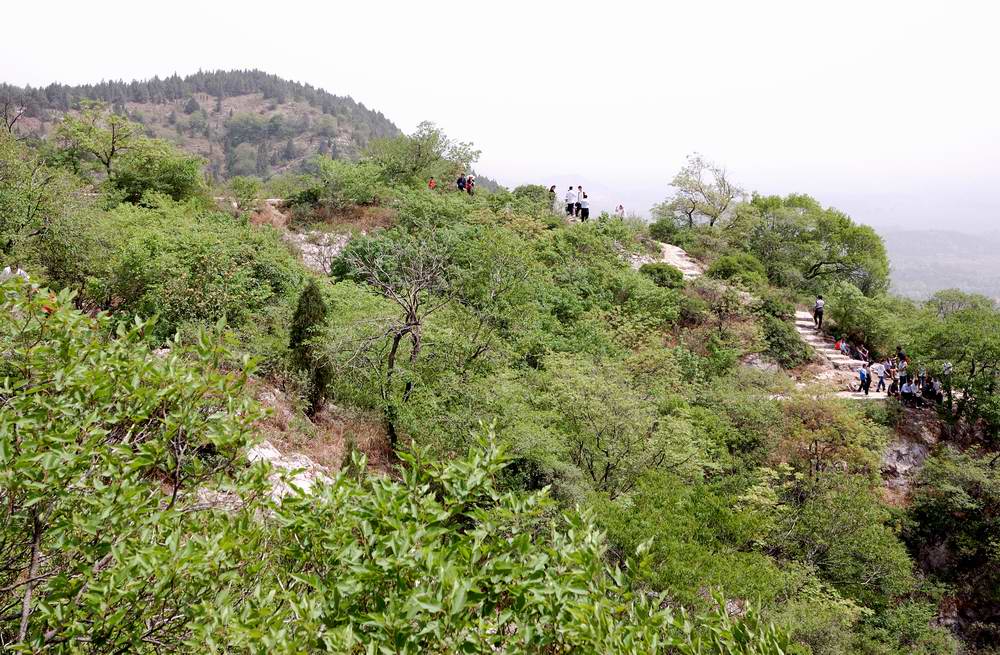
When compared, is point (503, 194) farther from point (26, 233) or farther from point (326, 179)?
point (26, 233)

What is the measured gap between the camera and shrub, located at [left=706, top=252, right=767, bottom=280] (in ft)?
83.0

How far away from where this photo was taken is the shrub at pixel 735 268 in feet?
83.0

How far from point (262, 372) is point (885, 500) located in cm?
1880

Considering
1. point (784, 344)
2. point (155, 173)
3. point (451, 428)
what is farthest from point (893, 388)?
point (155, 173)

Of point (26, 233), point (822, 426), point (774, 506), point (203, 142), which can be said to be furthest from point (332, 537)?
point (203, 142)

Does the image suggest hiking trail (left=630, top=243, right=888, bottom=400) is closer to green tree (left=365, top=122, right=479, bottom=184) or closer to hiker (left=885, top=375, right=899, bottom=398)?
hiker (left=885, top=375, right=899, bottom=398)

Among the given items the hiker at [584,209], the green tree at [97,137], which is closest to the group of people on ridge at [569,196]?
the hiker at [584,209]

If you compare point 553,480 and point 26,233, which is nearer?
point 553,480

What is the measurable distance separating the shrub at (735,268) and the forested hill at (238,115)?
103568 mm

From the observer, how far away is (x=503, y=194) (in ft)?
95.8

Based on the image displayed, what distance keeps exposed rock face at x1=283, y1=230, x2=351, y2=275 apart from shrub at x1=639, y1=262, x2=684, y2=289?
44.3 ft

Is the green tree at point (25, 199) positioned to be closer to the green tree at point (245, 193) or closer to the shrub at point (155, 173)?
the shrub at point (155, 173)

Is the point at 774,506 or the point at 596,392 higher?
the point at 596,392

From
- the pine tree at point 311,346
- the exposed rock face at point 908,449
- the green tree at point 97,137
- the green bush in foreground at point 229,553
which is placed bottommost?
the exposed rock face at point 908,449
